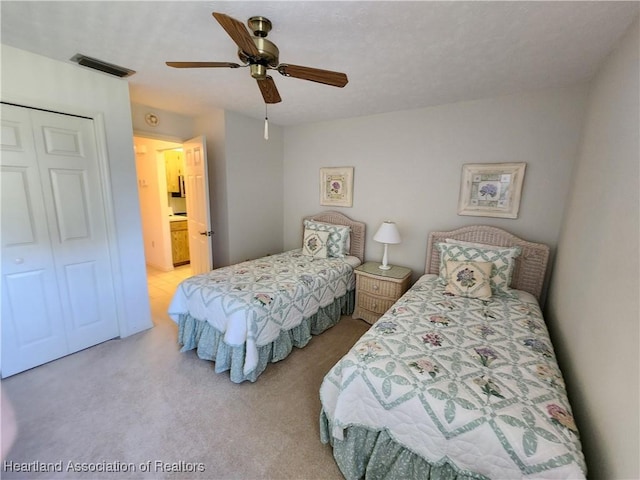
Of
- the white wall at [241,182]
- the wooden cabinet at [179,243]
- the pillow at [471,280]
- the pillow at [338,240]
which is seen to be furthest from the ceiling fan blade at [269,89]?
the wooden cabinet at [179,243]

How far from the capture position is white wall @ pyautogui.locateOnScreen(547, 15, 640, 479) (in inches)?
39.0

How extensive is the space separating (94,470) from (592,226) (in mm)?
3148

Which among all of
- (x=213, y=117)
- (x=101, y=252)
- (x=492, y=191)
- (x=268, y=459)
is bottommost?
(x=268, y=459)

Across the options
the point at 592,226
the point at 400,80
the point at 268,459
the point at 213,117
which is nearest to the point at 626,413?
the point at 592,226

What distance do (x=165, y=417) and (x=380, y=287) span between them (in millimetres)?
2128

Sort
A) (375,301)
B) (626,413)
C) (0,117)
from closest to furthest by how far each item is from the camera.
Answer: (626,413) < (0,117) < (375,301)

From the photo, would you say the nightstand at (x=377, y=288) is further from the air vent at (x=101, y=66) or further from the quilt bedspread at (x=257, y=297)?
the air vent at (x=101, y=66)

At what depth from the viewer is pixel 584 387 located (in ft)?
4.36

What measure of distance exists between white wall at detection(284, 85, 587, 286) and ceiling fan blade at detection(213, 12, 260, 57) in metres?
2.12

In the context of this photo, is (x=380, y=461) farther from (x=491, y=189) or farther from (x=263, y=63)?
(x=491, y=189)

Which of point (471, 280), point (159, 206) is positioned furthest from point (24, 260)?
point (471, 280)

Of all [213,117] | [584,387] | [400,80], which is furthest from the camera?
[213,117]

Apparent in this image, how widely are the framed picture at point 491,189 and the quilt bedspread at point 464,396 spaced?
1.17 m

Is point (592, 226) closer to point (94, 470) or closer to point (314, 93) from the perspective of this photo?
point (314, 93)
